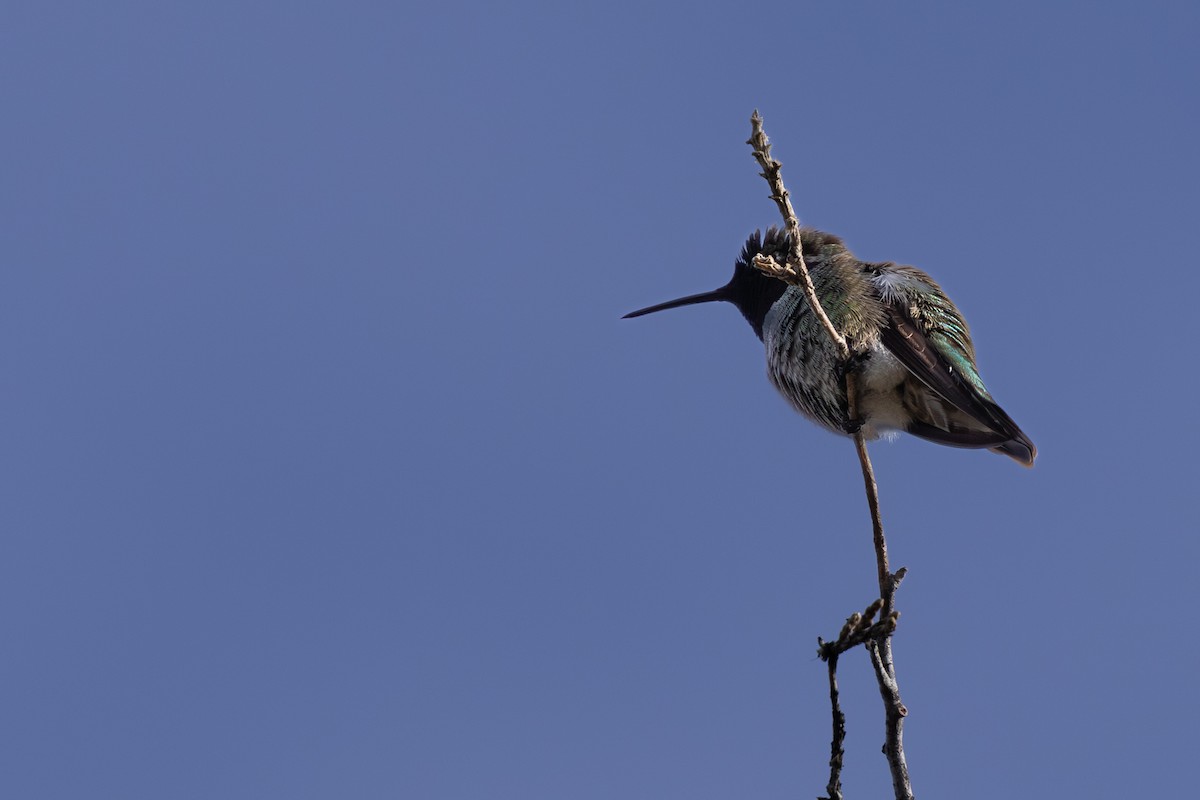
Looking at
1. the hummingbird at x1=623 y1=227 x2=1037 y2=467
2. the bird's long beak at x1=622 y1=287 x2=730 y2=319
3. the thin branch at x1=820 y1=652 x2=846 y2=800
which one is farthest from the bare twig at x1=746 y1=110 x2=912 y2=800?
the bird's long beak at x1=622 y1=287 x2=730 y2=319

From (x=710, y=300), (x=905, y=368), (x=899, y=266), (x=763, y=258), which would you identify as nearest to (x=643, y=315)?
(x=710, y=300)

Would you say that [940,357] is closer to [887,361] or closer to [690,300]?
[887,361]

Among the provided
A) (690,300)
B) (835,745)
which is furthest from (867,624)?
(690,300)

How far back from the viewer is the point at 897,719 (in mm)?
3271

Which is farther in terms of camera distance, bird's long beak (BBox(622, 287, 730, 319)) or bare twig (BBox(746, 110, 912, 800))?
bird's long beak (BBox(622, 287, 730, 319))

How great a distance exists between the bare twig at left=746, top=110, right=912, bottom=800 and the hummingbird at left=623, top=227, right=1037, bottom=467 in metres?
2.00

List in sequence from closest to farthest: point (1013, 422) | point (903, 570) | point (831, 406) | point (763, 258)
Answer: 1. point (903, 570)
2. point (763, 258)
3. point (1013, 422)
4. point (831, 406)

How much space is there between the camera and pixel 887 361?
642 cm

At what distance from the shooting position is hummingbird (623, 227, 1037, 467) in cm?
632

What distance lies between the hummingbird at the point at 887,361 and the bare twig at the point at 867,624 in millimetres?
1998

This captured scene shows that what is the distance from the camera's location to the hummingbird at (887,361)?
20.7ft

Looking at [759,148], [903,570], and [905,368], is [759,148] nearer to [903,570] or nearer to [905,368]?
[903,570]

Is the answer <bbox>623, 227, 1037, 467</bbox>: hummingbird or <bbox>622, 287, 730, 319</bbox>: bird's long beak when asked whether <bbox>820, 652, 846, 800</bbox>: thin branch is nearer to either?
<bbox>623, 227, 1037, 467</bbox>: hummingbird

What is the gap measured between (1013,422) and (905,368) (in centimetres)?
63
